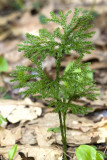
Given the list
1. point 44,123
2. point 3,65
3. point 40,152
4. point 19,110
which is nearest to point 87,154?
point 40,152

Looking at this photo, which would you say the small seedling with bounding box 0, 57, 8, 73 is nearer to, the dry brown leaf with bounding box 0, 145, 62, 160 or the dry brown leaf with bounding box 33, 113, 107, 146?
the dry brown leaf with bounding box 33, 113, 107, 146

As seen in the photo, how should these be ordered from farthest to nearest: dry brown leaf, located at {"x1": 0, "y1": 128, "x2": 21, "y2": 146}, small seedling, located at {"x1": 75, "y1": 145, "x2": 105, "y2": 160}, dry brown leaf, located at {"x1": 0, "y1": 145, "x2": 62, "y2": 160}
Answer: dry brown leaf, located at {"x1": 0, "y1": 128, "x2": 21, "y2": 146} → dry brown leaf, located at {"x1": 0, "y1": 145, "x2": 62, "y2": 160} → small seedling, located at {"x1": 75, "y1": 145, "x2": 105, "y2": 160}

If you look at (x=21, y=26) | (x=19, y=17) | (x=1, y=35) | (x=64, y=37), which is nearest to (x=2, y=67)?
(x=64, y=37)

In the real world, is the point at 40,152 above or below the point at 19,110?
below

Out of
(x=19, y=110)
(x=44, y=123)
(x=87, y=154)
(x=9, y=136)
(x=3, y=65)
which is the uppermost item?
(x=3, y=65)

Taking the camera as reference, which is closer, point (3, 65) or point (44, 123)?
point (44, 123)

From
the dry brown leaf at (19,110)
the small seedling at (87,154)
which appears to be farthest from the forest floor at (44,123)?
the small seedling at (87,154)

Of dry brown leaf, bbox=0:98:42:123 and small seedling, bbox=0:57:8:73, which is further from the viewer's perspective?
small seedling, bbox=0:57:8:73

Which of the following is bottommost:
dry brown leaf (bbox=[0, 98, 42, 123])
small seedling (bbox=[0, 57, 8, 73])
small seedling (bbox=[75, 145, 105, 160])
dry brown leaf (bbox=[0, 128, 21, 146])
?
small seedling (bbox=[75, 145, 105, 160])

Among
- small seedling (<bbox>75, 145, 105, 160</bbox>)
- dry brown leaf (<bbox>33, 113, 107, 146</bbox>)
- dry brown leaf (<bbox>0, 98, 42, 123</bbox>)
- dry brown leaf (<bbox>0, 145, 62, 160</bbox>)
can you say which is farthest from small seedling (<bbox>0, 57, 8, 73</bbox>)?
small seedling (<bbox>75, 145, 105, 160</bbox>)

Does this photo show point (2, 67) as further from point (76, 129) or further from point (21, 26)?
point (21, 26)

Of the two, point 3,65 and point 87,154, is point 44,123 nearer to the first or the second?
point 87,154

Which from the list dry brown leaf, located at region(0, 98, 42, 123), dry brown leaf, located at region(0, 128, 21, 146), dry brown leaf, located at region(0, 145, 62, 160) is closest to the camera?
dry brown leaf, located at region(0, 145, 62, 160)
